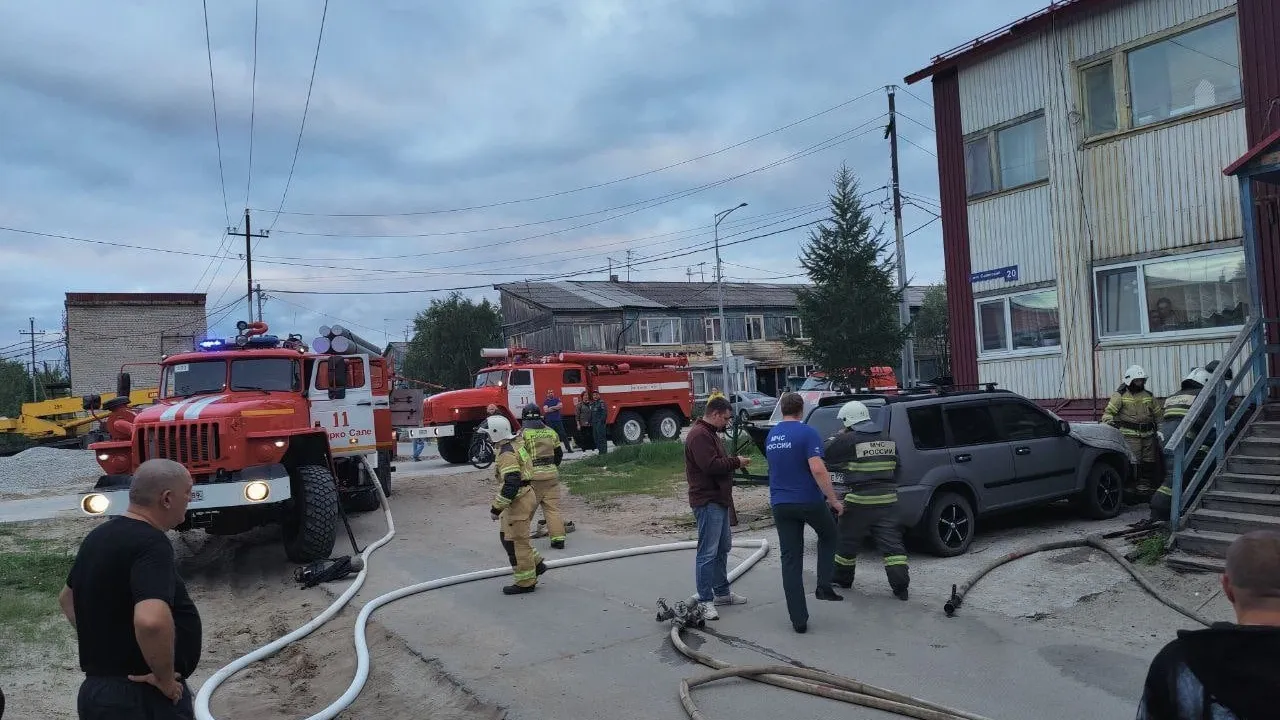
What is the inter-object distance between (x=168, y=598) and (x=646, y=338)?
4563 centimetres

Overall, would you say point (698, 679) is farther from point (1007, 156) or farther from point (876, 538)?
point (1007, 156)

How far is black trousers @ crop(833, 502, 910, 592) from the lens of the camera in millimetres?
6953

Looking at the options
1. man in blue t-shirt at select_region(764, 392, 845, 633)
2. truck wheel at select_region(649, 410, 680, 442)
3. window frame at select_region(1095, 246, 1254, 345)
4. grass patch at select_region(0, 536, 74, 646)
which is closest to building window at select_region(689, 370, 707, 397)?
truck wheel at select_region(649, 410, 680, 442)

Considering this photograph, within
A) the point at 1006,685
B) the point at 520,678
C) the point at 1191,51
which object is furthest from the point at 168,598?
the point at 1191,51

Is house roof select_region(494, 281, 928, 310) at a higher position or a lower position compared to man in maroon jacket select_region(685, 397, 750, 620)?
higher

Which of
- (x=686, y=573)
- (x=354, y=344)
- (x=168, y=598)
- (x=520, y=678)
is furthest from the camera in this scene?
(x=354, y=344)

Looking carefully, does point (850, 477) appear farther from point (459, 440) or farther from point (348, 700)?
point (459, 440)

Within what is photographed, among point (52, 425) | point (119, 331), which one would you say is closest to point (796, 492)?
point (52, 425)

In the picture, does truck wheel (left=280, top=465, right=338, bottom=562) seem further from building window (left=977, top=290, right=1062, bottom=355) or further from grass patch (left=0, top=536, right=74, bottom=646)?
building window (left=977, top=290, right=1062, bottom=355)

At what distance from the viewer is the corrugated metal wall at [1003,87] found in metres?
12.6

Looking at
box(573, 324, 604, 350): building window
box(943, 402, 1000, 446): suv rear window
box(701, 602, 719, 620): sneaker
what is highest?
box(573, 324, 604, 350): building window

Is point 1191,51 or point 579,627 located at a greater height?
point 1191,51

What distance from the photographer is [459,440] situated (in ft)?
72.5

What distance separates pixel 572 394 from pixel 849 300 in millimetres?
7836
